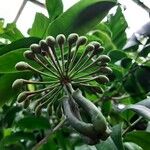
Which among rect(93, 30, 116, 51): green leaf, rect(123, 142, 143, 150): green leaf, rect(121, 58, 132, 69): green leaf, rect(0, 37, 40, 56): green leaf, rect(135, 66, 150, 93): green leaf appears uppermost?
rect(0, 37, 40, 56): green leaf

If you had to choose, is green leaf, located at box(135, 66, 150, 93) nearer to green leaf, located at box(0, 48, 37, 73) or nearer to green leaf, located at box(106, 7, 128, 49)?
green leaf, located at box(106, 7, 128, 49)

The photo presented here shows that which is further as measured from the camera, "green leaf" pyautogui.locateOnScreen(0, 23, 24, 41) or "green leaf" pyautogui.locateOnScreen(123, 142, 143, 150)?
"green leaf" pyautogui.locateOnScreen(0, 23, 24, 41)

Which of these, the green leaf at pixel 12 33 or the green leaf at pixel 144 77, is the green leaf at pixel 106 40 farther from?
the green leaf at pixel 12 33

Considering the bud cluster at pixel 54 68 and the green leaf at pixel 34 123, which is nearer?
the bud cluster at pixel 54 68

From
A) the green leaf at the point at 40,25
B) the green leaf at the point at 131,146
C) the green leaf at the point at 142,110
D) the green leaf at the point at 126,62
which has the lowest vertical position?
the green leaf at the point at 131,146

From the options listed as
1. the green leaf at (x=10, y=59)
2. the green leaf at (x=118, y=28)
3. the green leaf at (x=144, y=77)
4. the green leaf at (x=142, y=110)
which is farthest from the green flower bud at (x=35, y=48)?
the green leaf at (x=118, y=28)

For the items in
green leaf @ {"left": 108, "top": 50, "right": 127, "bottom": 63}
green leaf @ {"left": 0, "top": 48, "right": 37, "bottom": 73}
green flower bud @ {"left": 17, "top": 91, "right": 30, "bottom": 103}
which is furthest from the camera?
green leaf @ {"left": 108, "top": 50, "right": 127, "bottom": 63}

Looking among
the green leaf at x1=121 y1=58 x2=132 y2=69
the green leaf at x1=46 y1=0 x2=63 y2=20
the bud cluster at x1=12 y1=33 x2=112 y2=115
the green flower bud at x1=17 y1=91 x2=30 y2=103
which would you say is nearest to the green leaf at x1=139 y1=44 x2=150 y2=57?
the green leaf at x1=121 y1=58 x2=132 y2=69

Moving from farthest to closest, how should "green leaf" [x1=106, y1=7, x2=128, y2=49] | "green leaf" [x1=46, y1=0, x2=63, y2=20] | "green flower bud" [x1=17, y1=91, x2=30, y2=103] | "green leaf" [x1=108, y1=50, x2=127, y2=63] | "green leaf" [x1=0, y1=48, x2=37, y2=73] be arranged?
"green leaf" [x1=106, y1=7, x2=128, y2=49], "green leaf" [x1=108, y1=50, x2=127, y2=63], "green leaf" [x1=46, y1=0, x2=63, y2=20], "green leaf" [x1=0, y1=48, x2=37, y2=73], "green flower bud" [x1=17, y1=91, x2=30, y2=103]
